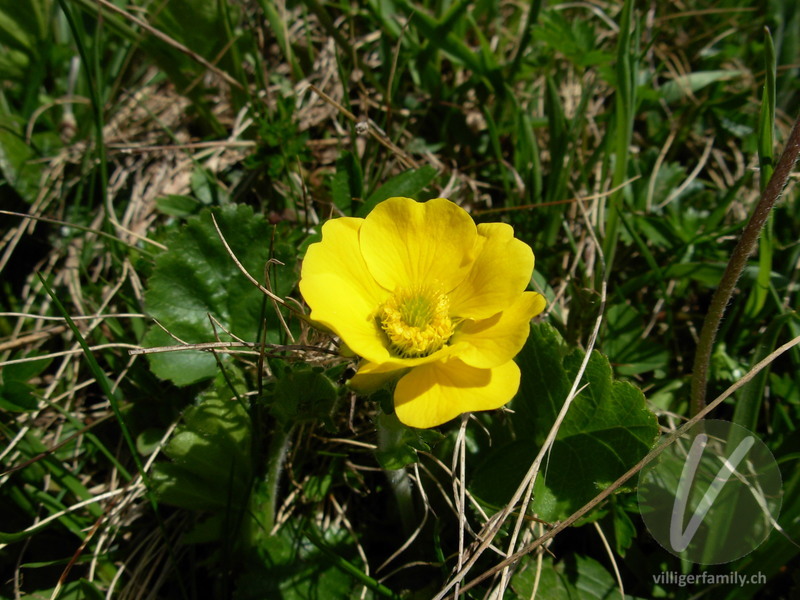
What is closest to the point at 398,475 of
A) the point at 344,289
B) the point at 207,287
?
the point at 344,289

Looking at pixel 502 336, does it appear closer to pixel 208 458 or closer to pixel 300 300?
pixel 300 300

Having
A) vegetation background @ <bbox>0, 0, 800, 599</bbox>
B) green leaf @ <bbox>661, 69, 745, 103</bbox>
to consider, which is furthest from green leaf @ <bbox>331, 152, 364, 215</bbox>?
green leaf @ <bbox>661, 69, 745, 103</bbox>

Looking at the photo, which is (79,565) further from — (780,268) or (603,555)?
(780,268)

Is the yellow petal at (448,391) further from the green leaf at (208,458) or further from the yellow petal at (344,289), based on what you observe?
the green leaf at (208,458)

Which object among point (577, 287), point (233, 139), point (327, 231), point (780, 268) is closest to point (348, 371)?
point (327, 231)

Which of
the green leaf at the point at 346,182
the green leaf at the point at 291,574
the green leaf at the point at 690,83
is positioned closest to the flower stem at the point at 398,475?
the green leaf at the point at 291,574
